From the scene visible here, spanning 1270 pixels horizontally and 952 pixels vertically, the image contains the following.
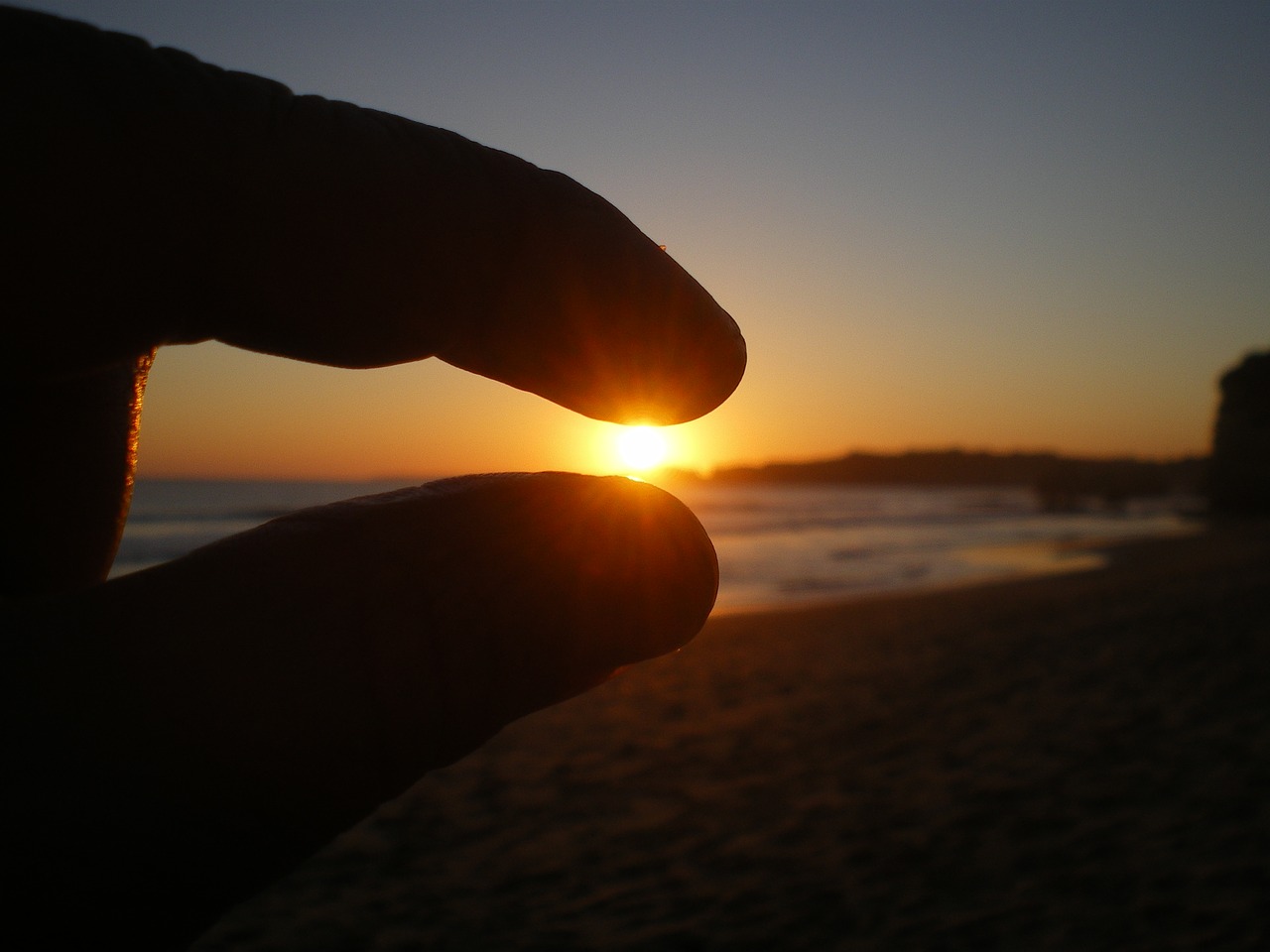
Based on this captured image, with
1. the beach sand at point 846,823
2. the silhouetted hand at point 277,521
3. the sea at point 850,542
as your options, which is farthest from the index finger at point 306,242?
the sea at point 850,542

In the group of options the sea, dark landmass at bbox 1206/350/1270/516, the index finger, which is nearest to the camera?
the index finger

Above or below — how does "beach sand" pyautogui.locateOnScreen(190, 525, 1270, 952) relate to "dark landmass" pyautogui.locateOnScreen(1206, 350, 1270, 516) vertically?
below

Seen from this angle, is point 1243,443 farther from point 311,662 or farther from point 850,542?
point 311,662

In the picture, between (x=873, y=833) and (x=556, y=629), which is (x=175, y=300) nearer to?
(x=556, y=629)

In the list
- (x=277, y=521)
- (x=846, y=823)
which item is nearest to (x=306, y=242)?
(x=277, y=521)

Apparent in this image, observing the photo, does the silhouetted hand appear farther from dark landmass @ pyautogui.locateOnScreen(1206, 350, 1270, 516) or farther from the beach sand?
dark landmass @ pyautogui.locateOnScreen(1206, 350, 1270, 516)

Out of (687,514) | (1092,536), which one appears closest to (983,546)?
(1092,536)

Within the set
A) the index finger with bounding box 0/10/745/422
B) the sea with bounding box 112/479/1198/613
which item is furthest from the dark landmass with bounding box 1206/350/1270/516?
the index finger with bounding box 0/10/745/422
